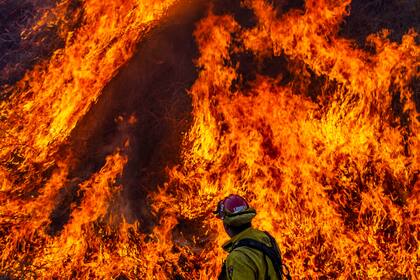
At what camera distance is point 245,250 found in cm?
311

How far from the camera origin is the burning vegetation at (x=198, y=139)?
6.78 meters

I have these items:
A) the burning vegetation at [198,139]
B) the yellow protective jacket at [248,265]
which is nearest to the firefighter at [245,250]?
the yellow protective jacket at [248,265]

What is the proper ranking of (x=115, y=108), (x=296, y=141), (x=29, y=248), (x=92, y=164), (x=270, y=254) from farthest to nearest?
1. (x=115, y=108)
2. (x=92, y=164)
3. (x=296, y=141)
4. (x=29, y=248)
5. (x=270, y=254)

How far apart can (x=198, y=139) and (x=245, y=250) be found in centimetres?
497

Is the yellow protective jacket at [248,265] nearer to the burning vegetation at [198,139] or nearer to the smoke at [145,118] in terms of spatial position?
the burning vegetation at [198,139]

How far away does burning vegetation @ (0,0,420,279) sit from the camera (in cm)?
678

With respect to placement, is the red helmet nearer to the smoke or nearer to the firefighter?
the firefighter

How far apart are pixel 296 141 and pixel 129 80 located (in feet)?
11.0

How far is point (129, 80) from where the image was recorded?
28.0 feet

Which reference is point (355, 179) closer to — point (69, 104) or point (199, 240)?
point (199, 240)

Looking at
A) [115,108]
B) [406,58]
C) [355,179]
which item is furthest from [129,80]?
[406,58]

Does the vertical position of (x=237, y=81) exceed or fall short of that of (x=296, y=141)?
it exceeds it

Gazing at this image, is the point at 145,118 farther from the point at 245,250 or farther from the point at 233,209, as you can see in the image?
the point at 245,250

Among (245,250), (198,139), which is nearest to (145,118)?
(198,139)
